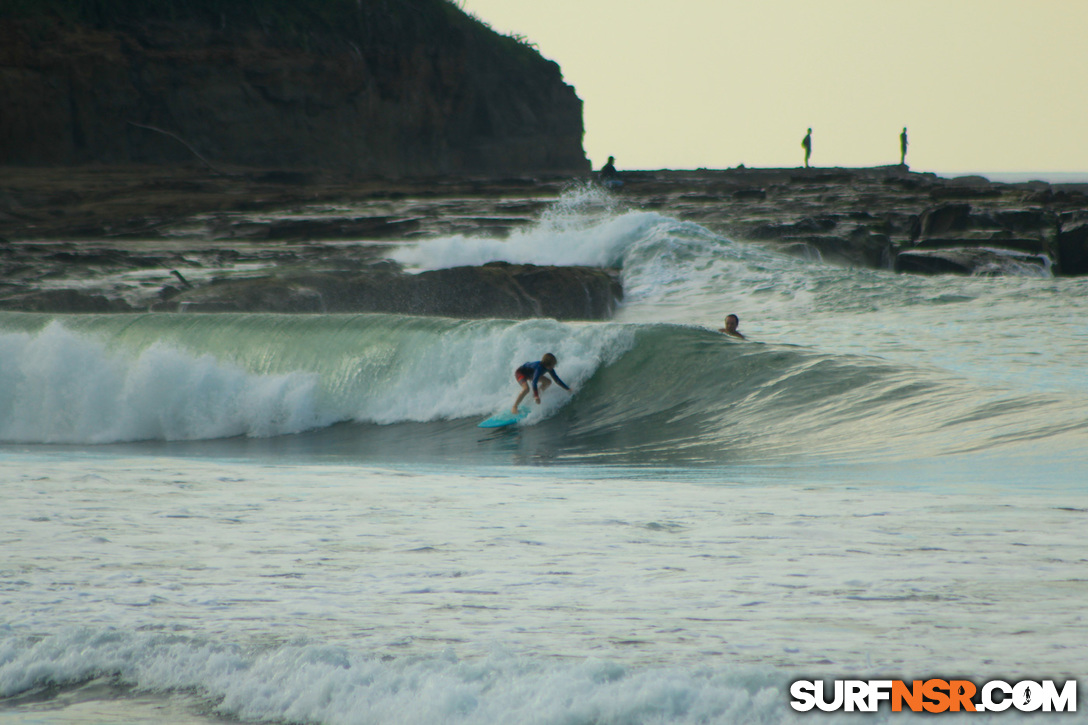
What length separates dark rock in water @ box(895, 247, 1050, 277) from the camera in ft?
61.2

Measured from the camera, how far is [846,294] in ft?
56.2

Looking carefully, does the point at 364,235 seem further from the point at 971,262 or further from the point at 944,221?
the point at 944,221

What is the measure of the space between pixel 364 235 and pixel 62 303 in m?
7.76

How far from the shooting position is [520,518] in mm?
5684

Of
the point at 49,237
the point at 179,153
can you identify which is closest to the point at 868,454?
the point at 49,237

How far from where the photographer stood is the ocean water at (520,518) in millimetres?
3312

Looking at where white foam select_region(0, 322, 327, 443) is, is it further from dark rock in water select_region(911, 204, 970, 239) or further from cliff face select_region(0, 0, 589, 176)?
cliff face select_region(0, 0, 589, 176)

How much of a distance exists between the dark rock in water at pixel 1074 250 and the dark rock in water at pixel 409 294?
9679 mm

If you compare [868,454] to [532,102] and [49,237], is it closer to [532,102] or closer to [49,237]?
[49,237]

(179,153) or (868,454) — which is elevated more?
(179,153)

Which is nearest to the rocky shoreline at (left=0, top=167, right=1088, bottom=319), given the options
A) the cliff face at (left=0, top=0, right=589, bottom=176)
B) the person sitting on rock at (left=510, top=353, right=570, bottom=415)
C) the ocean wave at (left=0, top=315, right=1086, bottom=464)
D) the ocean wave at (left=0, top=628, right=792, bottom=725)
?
the ocean wave at (left=0, top=315, right=1086, bottom=464)

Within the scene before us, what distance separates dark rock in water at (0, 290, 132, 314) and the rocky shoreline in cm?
3

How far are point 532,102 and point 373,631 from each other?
182 ft

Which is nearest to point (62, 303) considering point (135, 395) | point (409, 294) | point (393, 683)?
point (135, 395)
